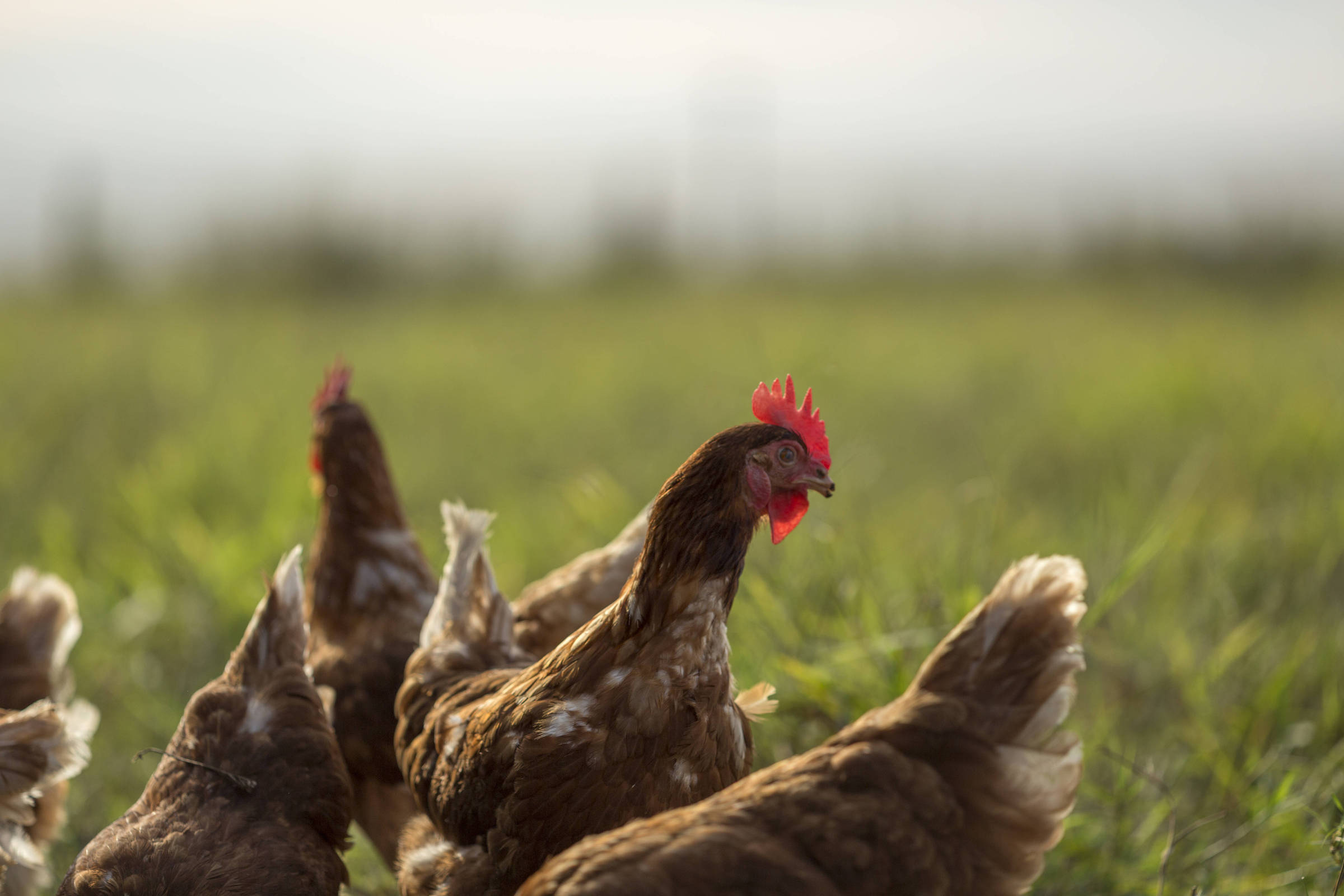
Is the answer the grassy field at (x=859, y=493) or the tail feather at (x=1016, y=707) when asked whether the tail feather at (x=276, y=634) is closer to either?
the grassy field at (x=859, y=493)

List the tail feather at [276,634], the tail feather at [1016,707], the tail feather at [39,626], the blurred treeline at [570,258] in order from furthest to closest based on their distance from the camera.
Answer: the blurred treeline at [570,258], the tail feather at [39,626], the tail feather at [276,634], the tail feather at [1016,707]

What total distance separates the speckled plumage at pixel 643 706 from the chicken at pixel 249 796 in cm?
43

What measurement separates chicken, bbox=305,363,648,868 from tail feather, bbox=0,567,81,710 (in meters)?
0.68

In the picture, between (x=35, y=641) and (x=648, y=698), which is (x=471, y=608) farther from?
(x=35, y=641)

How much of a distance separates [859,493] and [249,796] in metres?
3.39

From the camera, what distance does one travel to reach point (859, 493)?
5.03 metres

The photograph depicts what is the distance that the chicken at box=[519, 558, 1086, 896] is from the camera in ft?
5.02

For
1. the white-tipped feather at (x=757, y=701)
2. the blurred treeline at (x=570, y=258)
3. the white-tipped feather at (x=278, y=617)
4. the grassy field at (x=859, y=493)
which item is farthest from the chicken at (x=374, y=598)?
the blurred treeline at (x=570, y=258)

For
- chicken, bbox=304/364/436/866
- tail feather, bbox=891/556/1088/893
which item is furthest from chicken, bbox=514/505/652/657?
tail feather, bbox=891/556/1088/893

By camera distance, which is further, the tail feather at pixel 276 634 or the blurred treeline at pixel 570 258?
the blurred treeline at pixel 570 258

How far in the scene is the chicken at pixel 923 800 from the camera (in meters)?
1.53

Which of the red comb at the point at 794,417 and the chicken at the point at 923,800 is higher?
the red comb at the point at 794,417

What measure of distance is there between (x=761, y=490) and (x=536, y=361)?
6.99 metres

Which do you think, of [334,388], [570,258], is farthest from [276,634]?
[570,258]
